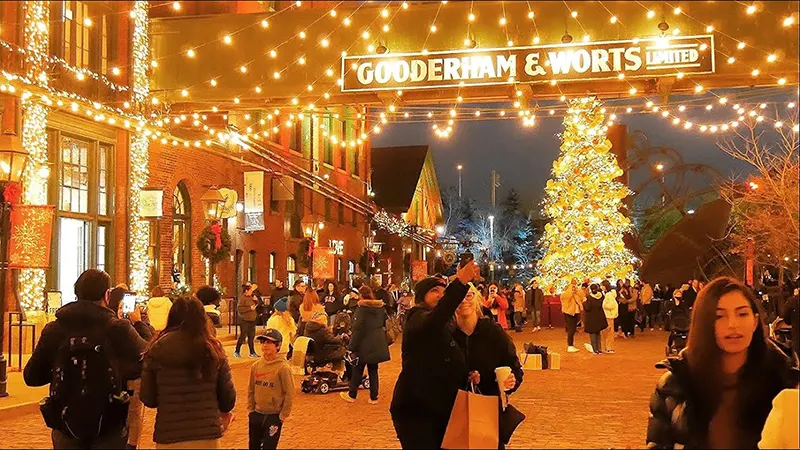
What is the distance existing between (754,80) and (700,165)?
58.0 ft

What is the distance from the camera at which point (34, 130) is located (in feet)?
57.2

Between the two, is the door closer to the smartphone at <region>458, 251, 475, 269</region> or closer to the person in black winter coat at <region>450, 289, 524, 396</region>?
the person in black winter coat at <region>450, 289, 524, 396</region>

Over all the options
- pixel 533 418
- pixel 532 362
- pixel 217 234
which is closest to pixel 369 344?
pixel 533 418

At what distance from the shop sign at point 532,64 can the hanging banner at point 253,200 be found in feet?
29.3

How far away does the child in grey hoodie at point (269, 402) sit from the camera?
22.3 feet

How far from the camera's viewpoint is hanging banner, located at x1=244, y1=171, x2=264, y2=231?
26469 mm

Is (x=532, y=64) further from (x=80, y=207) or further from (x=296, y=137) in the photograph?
(x=296, y=137)

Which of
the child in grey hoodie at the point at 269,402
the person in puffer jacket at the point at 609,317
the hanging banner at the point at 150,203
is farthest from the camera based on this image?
the hanging banner at the point at 150,203

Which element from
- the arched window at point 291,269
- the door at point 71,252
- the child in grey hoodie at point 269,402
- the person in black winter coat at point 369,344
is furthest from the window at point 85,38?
the child in grey hoodie at point 269,402

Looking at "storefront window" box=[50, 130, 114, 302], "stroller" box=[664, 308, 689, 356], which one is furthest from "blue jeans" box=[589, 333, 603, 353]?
"storefront window" box=[50, 130, 114, 302]

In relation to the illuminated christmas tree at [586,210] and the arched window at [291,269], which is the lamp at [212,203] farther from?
the illuminated christmas tree at [586,210]

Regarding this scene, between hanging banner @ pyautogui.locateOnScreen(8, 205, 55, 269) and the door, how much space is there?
3.98 m

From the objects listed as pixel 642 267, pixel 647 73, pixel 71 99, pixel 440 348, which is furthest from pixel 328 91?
pixel 642 267

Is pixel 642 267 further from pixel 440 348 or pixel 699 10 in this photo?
pixel 440 348
